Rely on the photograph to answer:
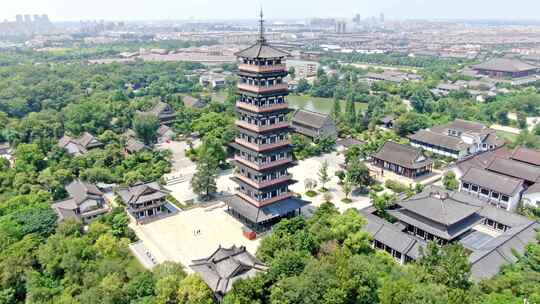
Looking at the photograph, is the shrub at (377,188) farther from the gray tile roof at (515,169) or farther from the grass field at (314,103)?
the grass field at (314,103)

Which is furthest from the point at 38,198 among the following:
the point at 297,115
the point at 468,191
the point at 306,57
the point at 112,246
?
the point at 306,57

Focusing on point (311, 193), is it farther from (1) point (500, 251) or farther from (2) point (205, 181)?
(1) point (500, 251)

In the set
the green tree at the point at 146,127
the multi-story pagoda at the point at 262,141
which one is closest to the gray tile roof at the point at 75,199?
the multi-story pagoda at the point at 262,141

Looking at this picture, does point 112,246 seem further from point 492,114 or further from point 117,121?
point 492,114

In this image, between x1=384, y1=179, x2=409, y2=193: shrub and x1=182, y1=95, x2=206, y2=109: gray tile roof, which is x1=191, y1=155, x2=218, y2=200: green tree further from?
x1=182, y1=95, x2=206, y2=109: gray tile roof

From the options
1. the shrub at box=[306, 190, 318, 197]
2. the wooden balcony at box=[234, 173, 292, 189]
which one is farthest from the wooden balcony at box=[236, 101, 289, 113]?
the shrub at box=[306, 190, 318, 197]

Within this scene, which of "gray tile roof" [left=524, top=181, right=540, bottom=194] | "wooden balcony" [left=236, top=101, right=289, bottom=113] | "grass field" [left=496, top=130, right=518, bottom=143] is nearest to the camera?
"wooden balcony" [left=236, top=101, right=289, bottom=113]

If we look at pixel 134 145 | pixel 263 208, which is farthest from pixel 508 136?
pixel 134 145
